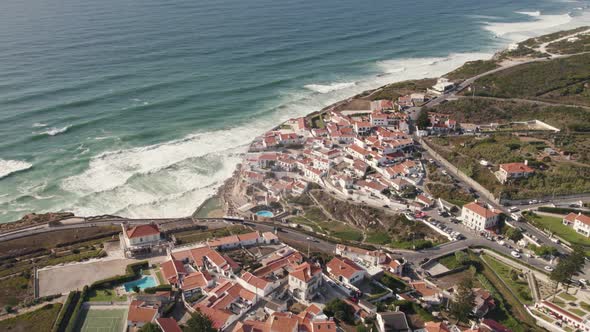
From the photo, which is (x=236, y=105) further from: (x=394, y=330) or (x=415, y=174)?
(x=394, y=330)

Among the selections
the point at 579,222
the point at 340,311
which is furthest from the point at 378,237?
the point at 579,222

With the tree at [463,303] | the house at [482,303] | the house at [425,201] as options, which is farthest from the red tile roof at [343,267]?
the house at [425,201]

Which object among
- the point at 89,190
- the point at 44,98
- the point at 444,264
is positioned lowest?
the point at 444,264

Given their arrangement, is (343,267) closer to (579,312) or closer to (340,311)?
(340,311)

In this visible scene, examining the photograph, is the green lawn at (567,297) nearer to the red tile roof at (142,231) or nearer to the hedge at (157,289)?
the hedge at (157,289)

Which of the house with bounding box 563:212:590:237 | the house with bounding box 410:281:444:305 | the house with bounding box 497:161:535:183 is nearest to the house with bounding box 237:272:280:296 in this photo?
the house with bounding box 410:281:444:305

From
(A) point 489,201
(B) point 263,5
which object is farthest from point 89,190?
(B) point 263,5
